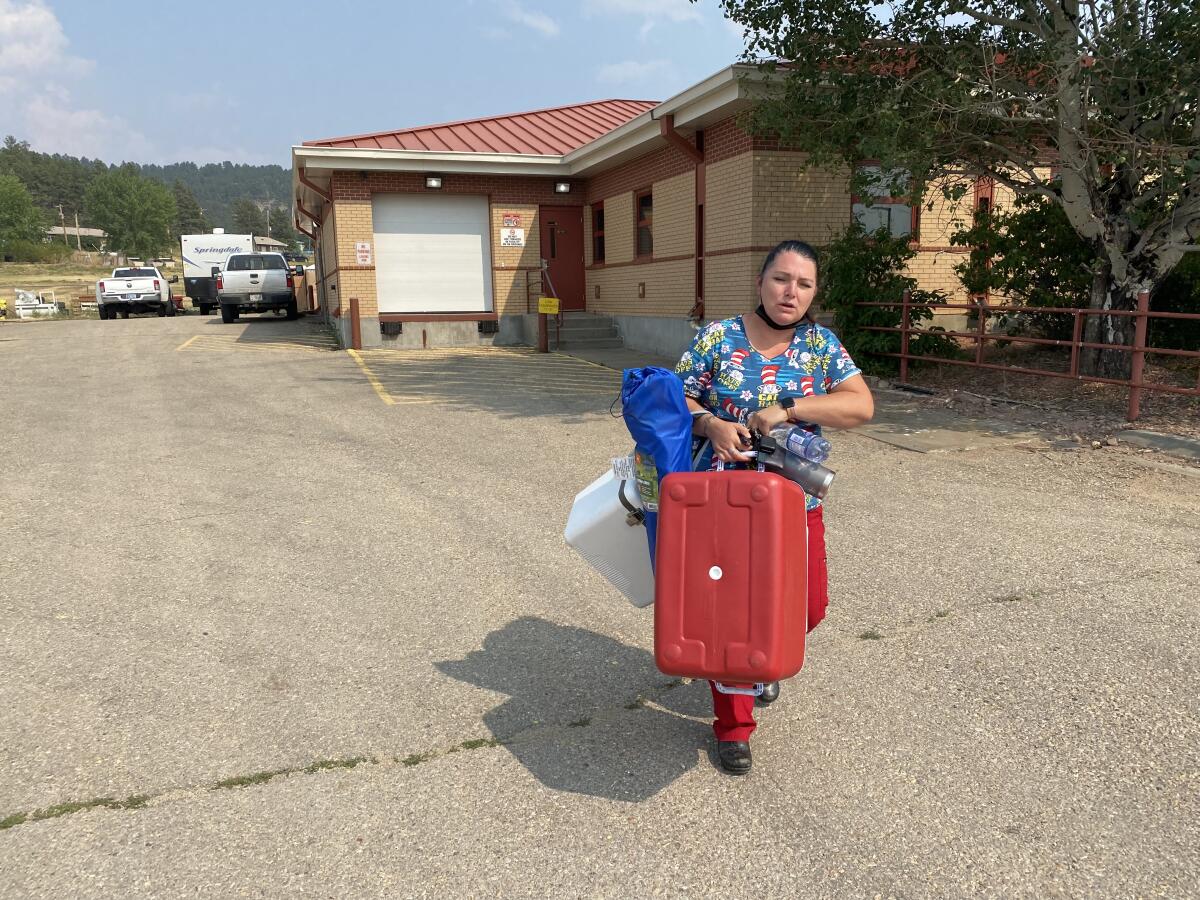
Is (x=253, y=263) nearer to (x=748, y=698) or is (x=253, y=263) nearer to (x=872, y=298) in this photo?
(x=872, y=298)

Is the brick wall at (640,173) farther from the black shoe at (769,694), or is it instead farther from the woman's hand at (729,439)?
the woman's hand at (729,439)

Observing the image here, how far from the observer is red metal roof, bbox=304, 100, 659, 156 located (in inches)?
706

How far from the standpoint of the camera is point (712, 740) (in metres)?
3.01

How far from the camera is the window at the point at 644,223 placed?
1655cm

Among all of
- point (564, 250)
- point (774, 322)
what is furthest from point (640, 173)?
point (774, 322)

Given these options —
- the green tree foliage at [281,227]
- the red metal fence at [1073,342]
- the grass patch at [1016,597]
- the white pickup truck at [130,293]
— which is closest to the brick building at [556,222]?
the red metal fence at [1073,342]

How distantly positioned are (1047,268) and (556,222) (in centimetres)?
1081

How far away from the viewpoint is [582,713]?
10.5ft

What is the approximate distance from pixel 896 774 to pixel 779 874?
0.66 metres

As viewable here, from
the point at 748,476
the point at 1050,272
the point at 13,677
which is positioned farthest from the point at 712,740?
the point at 1050,272

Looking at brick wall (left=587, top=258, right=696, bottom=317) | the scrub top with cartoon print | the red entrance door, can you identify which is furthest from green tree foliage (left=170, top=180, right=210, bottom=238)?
the scrub top with cartoon print

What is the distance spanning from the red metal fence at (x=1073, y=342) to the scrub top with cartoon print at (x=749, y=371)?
19.3 feet

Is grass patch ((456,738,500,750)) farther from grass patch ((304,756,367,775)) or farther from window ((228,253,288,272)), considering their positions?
window ((228,253,288,272))

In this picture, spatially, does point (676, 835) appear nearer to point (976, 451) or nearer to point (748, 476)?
point (748, 476)
